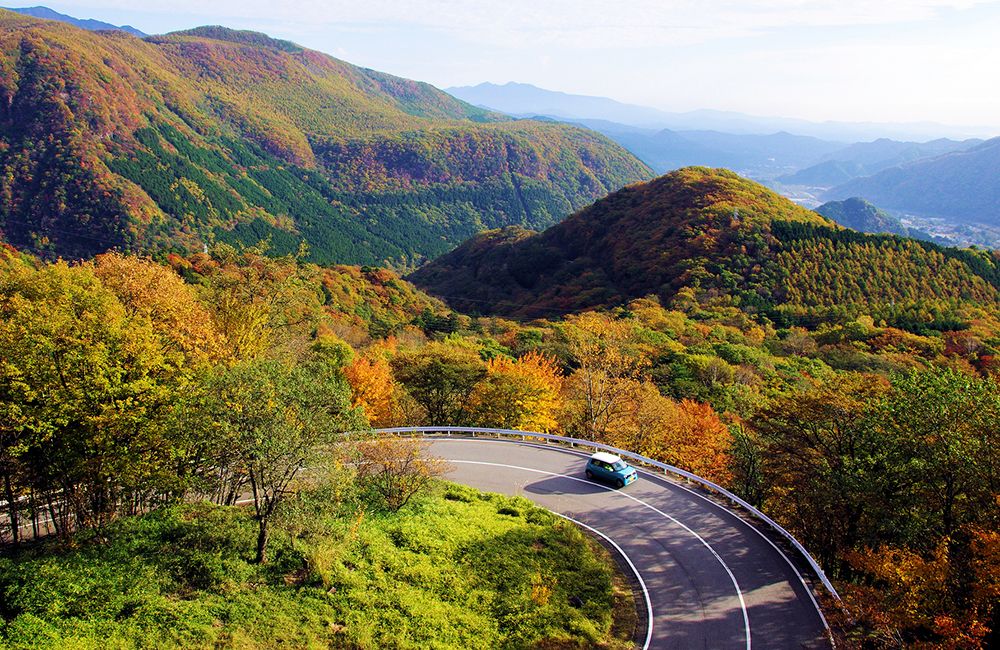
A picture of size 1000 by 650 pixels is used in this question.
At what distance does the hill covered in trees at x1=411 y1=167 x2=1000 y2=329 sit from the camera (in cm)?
8625

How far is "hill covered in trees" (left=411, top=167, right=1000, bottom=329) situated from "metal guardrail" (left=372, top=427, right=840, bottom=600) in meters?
61.7

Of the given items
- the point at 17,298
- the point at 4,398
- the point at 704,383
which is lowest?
the point at 704,383

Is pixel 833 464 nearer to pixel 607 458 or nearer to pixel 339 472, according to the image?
pixel 607 458

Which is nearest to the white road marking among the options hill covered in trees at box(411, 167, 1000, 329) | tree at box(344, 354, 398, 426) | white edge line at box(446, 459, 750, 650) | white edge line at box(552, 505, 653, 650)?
white edge line at box(446, 459, 750, 650)

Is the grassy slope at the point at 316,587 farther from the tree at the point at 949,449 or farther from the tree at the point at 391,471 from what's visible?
the tree at the point at 949,449

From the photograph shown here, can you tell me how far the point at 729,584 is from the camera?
18891mm

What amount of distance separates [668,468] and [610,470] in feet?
10.2

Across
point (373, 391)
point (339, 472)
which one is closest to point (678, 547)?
point (339, 472)

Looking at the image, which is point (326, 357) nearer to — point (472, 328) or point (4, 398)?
point (4, 398)

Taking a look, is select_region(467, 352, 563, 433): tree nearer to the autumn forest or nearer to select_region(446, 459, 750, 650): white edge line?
the autumn forest

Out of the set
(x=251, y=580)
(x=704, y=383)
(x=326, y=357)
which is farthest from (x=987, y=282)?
(x=251, y=580)

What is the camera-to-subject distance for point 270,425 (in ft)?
54.1

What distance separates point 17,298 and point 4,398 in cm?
757

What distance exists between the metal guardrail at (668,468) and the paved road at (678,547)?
0.63 m
